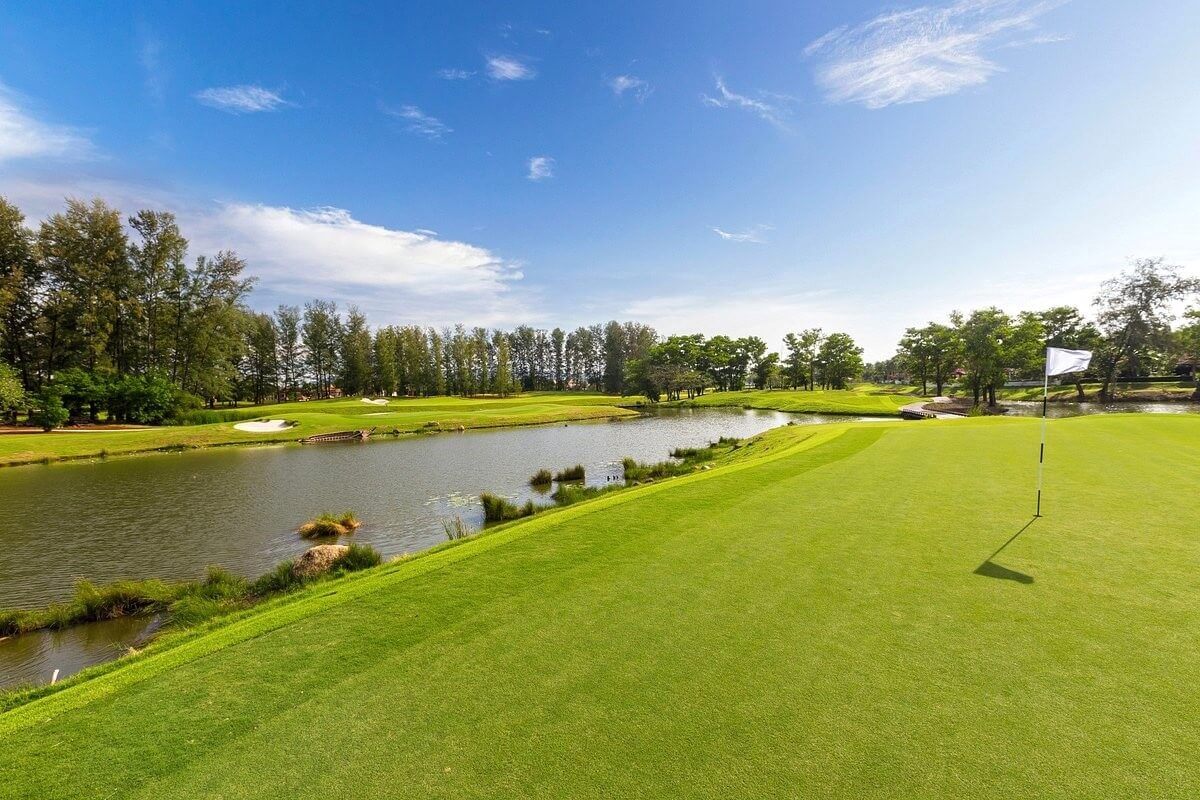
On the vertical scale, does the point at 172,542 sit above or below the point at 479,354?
below

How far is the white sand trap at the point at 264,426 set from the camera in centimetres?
3651

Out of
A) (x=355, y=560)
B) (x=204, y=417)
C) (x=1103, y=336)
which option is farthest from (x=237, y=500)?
(x=1103, y=336)

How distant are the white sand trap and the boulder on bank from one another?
105 ft

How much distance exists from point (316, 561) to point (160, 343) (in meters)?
51.2

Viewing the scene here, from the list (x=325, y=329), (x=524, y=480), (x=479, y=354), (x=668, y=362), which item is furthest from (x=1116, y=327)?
(x=325, y=329)

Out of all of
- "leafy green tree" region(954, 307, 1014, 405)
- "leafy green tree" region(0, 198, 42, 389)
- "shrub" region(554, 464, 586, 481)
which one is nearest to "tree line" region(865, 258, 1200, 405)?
"leafy green tree" region(954, 307, 1014, 405)

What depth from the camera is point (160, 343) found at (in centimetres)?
4603

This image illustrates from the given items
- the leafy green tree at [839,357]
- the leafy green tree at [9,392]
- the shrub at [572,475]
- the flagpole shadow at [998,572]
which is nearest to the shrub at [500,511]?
the shrub at [572,475]

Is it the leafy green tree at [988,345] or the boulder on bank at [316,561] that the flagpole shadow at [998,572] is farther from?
the leafy green tree at [988,345]

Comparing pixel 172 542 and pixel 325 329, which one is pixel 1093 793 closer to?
pixel 172 542

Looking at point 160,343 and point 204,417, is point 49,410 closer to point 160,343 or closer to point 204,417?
point 204,417

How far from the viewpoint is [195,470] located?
23.3 m

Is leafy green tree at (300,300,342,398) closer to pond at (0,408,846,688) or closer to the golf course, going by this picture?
the golf course

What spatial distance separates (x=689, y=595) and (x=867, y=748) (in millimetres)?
2546
